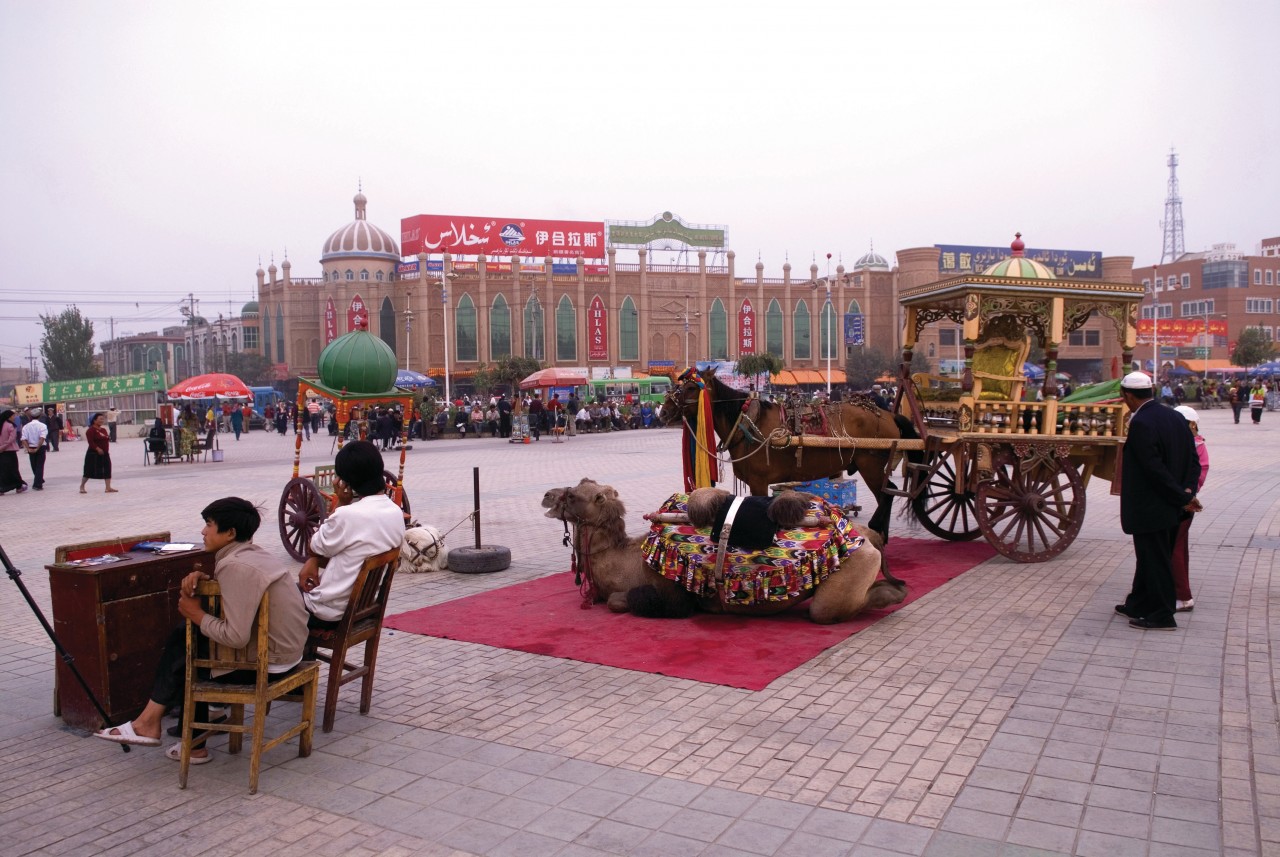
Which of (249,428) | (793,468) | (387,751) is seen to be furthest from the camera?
(249,428)

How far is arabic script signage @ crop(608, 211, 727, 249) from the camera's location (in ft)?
220

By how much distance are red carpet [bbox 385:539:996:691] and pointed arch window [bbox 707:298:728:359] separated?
59.9m

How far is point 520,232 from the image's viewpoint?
6475 cm

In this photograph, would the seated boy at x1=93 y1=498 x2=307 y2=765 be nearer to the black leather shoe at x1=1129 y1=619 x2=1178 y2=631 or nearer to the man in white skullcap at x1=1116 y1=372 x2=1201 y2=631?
the man in white skullcap at x1=1116 y1=372 x2=1201 y2=631

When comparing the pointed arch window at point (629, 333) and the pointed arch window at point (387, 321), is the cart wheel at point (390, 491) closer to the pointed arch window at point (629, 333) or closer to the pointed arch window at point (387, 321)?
the pointed arch window at point (387, 321)

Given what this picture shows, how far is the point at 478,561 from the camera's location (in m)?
8.74

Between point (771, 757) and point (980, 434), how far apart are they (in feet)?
17.0

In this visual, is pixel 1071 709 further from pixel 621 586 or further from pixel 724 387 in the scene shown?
pixel 724 387

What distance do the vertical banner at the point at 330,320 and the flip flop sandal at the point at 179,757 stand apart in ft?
200

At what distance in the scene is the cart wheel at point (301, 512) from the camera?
9.08m

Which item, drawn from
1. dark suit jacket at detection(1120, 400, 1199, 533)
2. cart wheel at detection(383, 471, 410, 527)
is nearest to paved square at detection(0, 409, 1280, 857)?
dark suit jacket at detection(1120, 400, 1199, 533)

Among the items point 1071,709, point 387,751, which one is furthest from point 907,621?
point 387,751

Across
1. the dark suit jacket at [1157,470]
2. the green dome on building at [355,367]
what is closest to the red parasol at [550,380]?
the green dome on building at [355,367]

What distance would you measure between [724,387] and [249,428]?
39.9 meters
